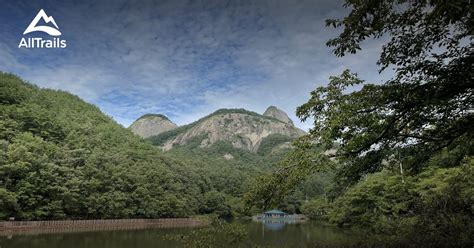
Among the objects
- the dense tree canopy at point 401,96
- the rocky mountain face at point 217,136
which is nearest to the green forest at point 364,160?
the dense tree canopy at point 401,96

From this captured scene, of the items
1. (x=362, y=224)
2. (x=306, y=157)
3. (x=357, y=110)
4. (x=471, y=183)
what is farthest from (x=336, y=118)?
(x=362, y=224)

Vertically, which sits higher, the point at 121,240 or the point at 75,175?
the point at 75,175

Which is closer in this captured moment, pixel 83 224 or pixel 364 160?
pixel 364 160

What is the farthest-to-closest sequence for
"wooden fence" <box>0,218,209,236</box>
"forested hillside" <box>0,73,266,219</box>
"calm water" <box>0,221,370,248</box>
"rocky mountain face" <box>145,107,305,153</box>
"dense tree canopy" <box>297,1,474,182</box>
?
"rocky mountain face" <box>145,107,305,153</box> < "forested hillside" <box>0,73,266,219</box> < "wooden fence" <box>0,218,209,236</box> < "calm water" <box>0,221,370,248</box> < "dense tree canopy" <box>297,1,474,182</box>

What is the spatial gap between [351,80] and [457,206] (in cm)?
770

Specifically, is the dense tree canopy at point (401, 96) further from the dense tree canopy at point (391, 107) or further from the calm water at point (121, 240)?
the calm water at point (121, 240)

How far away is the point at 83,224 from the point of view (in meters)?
35.4

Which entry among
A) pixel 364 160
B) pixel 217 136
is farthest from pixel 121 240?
pixel 217 136

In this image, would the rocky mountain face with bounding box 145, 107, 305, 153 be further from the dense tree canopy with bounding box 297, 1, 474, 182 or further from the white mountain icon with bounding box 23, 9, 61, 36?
the dense tree canopy with bounding box 297, 1, 474, 182

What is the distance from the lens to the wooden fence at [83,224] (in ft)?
95.4

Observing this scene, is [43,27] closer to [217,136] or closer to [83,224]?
[83,224]

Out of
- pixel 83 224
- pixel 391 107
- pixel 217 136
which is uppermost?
pixel 217 136

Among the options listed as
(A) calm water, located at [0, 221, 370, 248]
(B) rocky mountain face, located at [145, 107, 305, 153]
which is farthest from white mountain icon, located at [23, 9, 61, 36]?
(B) rocky mountain face, located at [145, 107, 305, 153]

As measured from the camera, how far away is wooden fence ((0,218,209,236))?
95.4 feet
